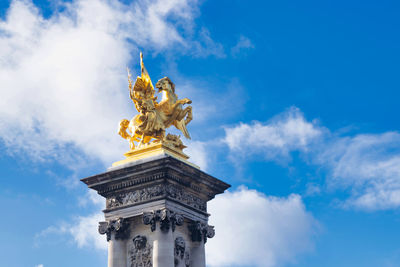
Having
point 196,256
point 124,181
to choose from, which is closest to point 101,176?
point 124,181

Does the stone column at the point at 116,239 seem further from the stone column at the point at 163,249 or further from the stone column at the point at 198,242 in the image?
the stone column at the point at 198,242

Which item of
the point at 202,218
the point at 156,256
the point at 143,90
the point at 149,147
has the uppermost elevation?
the point at 143,90

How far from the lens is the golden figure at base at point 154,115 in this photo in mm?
30188

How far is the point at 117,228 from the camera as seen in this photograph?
28.5 metres

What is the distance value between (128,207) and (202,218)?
10.6 feet

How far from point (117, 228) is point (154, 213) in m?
1.77

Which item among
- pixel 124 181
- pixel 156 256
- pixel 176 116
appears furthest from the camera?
pixel 176 116

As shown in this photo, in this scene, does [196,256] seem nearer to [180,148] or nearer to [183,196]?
[183,196]

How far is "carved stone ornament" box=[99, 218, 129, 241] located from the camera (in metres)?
28.5

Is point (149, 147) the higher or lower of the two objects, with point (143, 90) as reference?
lower

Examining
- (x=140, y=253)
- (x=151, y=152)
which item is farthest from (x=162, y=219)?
(x=151, y=152)

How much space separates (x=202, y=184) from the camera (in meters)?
29.9

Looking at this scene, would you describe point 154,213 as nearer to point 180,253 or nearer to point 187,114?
point 180,253

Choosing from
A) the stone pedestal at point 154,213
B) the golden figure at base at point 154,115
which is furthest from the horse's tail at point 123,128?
the stone pedestal at point 154,213
